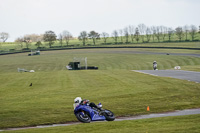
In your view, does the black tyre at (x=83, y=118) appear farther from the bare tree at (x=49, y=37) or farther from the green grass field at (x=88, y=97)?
the bare tree at (x=49, y=37)

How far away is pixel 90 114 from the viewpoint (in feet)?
55.2

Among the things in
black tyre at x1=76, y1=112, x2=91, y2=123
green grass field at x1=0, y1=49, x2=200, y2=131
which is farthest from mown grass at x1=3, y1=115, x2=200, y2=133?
green grass field at x1=0, y1=49, x2=200, y2=131

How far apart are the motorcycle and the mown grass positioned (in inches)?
17.3

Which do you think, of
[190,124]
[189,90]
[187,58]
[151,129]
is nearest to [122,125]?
[151,129]

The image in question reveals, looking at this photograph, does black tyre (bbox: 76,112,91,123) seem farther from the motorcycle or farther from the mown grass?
the mown grass

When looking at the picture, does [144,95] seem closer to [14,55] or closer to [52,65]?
[52,65]

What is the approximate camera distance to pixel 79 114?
56.1ft

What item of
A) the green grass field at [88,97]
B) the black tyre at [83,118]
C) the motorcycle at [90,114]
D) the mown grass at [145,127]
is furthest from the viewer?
the green grass field at [88,97]

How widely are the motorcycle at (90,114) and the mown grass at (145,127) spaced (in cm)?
44

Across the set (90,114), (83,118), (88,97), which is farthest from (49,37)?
(90,114)

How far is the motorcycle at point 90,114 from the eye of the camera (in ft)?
55.0

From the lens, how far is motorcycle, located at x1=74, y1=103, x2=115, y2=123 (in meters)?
16.8

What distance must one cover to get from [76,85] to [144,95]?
8.88 m

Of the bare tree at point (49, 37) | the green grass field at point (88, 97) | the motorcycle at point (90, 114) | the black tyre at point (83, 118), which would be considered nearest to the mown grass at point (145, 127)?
the motorcycle at point (90, 114)
